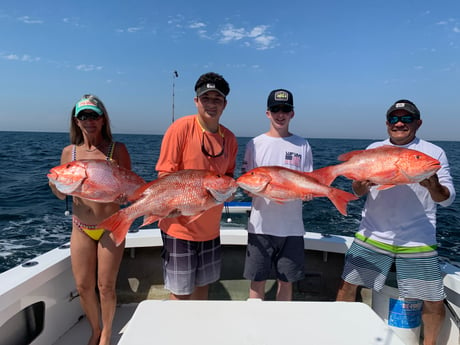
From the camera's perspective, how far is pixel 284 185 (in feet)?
8.08

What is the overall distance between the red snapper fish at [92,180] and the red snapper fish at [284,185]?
0.92 meters

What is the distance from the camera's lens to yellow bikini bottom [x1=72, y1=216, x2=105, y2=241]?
7.96 ft

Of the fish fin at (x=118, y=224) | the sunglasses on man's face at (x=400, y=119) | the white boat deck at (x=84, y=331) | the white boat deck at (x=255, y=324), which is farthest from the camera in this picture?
the white boat deck at (x=84, y=331)

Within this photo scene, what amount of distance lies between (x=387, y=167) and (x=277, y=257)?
1260 mm

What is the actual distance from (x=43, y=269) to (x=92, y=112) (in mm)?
1464

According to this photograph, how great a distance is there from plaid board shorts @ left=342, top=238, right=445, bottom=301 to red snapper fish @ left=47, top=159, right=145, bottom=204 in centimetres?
220

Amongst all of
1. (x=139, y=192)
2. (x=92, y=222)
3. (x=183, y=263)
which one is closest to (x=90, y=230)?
(x=92, y=222)

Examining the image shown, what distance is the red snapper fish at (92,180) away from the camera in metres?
2.15

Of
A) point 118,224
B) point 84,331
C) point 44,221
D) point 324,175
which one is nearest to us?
point 118,224

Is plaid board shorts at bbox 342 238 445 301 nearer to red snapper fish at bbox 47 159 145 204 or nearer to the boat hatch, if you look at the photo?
red snapper fish at bbox 47 159 145 204

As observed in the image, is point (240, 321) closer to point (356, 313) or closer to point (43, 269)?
point (356, 313)

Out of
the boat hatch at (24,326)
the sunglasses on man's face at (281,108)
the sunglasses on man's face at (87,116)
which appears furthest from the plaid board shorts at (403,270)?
the boat hatch at (24,326)

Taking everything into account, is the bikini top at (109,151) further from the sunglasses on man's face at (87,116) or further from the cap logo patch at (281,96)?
the cap logo patch at (281,96)

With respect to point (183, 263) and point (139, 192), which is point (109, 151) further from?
point (183, 263)
